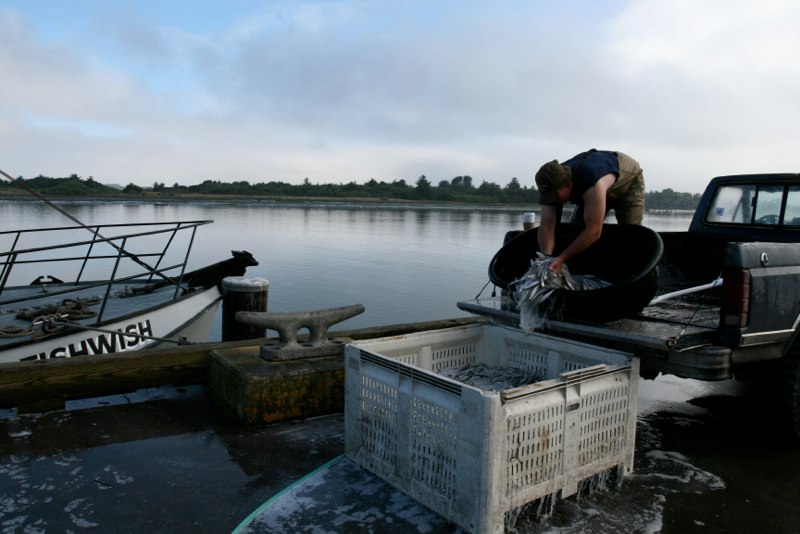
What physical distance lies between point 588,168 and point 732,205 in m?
2.80

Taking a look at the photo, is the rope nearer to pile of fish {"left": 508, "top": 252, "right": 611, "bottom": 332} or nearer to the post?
the post

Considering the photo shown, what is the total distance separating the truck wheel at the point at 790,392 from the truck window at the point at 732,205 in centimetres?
223

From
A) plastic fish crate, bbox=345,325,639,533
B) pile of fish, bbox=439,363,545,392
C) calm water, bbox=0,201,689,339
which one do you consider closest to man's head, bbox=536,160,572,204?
plastic fish crate, bbox=345,325,639,533

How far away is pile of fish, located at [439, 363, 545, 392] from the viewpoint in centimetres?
402

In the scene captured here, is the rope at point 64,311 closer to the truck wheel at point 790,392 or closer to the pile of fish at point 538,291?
the pile of fish at point 538,291

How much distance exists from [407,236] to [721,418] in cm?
3361

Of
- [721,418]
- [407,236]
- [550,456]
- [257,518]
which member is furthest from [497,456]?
[407,236]

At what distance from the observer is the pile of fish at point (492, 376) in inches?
158

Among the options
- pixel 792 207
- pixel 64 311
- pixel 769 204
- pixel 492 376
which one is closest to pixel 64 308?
pixel 64 311

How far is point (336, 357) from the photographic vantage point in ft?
17.2

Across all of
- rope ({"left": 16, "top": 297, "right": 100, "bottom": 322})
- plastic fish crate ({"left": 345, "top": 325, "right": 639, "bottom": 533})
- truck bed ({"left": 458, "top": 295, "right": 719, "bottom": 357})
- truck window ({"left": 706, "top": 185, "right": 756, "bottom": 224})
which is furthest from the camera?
rope ({"left": 16, "top": 297, "right": 100, "bottom": 322})

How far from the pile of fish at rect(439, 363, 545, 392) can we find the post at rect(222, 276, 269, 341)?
12.3 feet

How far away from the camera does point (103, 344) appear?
7203 mm

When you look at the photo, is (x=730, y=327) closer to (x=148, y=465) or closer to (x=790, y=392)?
(x=790, y=392)
